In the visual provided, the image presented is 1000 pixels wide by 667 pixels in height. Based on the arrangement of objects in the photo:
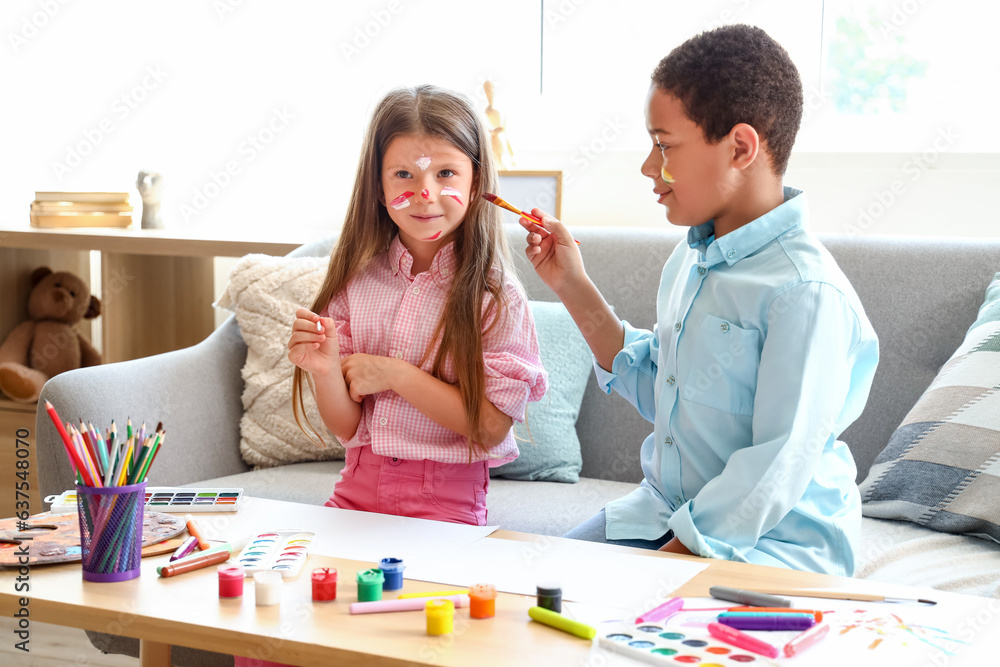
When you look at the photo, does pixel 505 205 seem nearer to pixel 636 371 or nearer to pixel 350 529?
pixel 636 371

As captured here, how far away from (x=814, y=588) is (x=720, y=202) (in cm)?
48

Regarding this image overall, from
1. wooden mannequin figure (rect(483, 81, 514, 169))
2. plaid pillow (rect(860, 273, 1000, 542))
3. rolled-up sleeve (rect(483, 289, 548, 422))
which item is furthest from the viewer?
wooden mannequin figure (rect(483, 81, 514, 169))

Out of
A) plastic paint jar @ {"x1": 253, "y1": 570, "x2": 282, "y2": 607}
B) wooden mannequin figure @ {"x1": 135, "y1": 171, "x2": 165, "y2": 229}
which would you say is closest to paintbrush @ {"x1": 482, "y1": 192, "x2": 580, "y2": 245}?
plastic paint jar @ {"x1": 253, "y1": 570, "x2": 282, "y2": 607}

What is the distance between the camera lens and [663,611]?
771 mm

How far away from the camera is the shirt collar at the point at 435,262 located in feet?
4.25

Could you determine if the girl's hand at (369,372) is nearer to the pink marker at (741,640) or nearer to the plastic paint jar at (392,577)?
the plastic paint jar at (392,577)

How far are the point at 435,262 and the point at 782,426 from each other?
511 mm

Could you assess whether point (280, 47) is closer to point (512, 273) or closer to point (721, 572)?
point (512, 273)

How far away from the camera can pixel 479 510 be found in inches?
51.0

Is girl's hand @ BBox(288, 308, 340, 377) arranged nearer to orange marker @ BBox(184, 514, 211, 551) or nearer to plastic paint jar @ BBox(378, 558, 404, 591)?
orange marker @ BBox(184, 514, 211, 551)

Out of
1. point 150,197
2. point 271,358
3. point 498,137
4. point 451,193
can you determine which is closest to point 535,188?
point 498,137

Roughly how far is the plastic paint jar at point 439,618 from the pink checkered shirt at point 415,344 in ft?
1.65

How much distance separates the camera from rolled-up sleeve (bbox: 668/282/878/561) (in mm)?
1026

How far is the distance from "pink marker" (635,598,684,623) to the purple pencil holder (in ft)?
Result: 1.46
